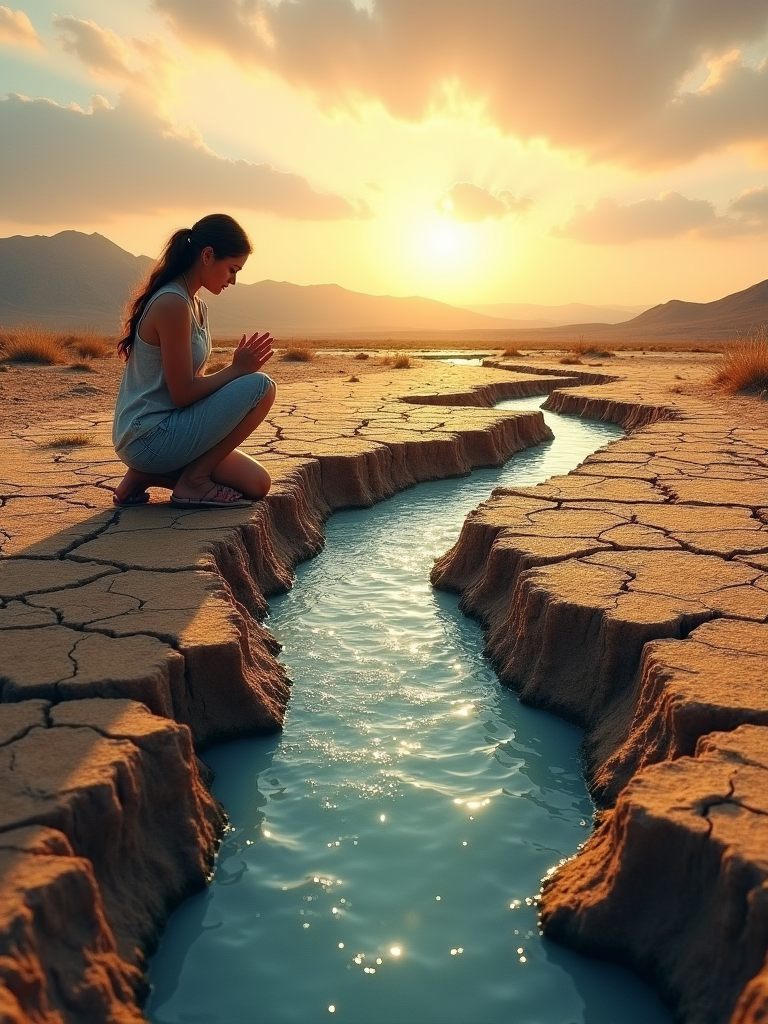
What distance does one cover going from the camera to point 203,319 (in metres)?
4.05

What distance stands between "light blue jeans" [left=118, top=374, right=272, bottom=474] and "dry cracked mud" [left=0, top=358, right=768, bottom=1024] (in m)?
0.29

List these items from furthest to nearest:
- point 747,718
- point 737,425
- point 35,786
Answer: point 737,425, point 747,718, point 35,786

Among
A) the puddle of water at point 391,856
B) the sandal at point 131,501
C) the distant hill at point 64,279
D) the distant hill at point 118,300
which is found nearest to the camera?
the puddle of water at point 391,856

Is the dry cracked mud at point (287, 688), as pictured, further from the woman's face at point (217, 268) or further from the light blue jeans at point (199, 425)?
the woman's face at point (217, 268)

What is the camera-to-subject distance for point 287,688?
2.88 metres

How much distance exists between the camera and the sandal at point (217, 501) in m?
4.07

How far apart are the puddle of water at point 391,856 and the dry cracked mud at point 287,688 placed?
0.08 meters

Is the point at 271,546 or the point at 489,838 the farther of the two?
the point at 271,546

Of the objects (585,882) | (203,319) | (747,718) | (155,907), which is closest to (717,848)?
(585,882)

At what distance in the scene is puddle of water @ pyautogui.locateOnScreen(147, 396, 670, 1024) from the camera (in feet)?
5.37

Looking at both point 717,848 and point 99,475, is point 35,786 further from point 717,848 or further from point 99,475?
point 99,475

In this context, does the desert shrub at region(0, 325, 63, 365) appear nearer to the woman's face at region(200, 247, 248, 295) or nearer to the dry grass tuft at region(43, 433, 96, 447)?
the dry grass tuft at region(43, 433, 96, 447)

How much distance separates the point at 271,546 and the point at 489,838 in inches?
85.0

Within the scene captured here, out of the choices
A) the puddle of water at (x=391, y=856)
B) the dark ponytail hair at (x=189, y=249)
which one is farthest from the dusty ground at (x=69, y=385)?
the puddle of water at (x=391, y=856)
